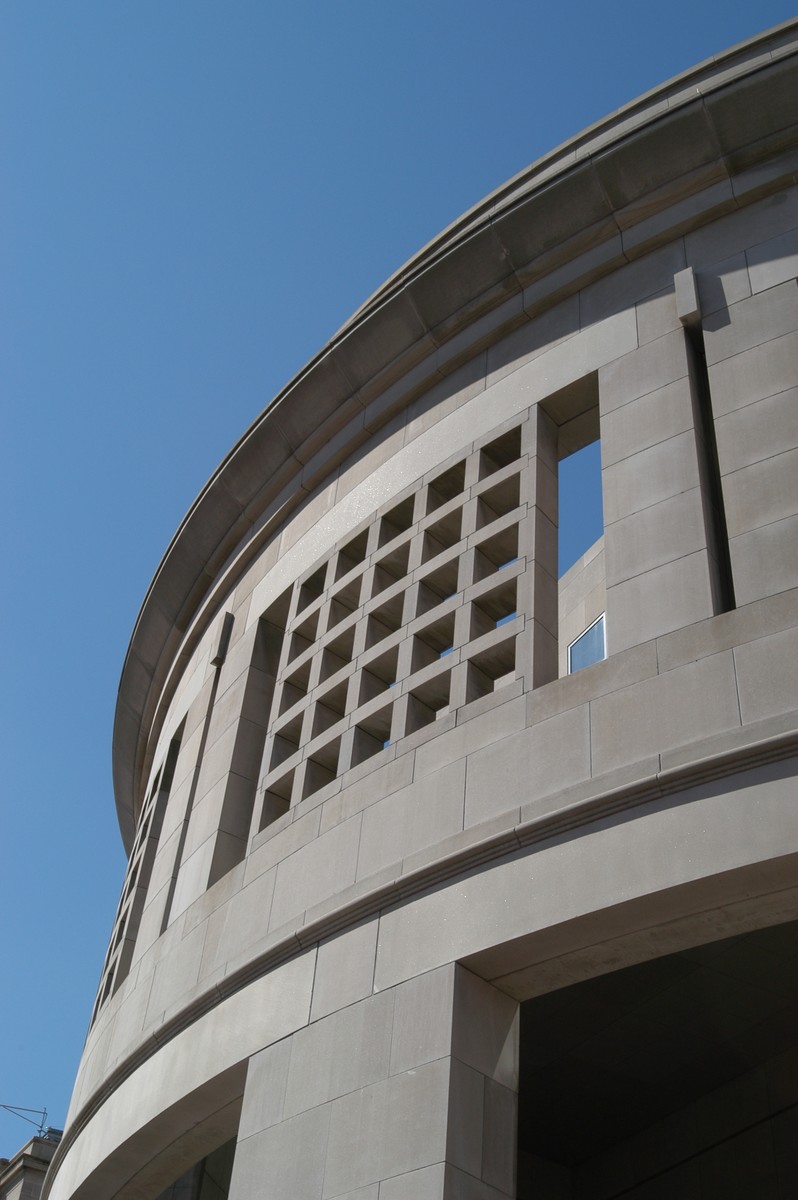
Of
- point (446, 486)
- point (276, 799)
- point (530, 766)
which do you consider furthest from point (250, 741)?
point (530, 766)

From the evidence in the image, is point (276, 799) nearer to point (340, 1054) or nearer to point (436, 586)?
point (436, 586)

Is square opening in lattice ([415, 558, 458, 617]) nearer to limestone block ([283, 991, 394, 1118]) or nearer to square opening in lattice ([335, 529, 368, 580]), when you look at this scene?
square opening in lattice ([335, 529, 368, 580])

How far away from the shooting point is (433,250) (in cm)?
1494

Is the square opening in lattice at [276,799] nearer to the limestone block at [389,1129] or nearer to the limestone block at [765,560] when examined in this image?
the limestone block at [389,1129]

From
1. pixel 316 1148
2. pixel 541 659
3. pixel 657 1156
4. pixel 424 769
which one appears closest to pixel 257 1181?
pixel 316 1148

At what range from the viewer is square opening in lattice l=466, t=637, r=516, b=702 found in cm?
1157

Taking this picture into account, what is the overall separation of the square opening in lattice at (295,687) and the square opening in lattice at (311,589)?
921mm

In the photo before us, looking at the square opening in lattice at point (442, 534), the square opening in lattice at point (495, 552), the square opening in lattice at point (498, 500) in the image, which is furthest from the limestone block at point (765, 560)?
the square opening in lattice at point (442, 534)

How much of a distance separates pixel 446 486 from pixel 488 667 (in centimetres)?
272

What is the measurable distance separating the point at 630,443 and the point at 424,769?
3.49 metres

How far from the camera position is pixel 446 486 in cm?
1383

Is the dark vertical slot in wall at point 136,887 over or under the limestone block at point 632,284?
under

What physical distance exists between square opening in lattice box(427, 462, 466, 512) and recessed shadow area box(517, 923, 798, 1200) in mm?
5104

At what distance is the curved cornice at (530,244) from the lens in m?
12.8
